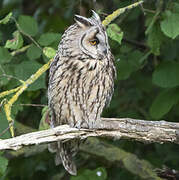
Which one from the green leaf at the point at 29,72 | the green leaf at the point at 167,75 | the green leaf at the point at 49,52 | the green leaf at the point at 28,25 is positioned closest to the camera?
the green leaf at the point at 49,52

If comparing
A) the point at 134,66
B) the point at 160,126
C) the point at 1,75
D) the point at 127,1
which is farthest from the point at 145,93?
the point at 1,75

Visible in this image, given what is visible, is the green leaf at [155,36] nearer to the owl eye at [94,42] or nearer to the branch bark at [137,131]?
the owl eye at [94,42]

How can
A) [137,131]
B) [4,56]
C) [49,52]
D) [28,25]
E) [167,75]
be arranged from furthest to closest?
[167,75], [28,25], [4,56], [49,52], [137,131]

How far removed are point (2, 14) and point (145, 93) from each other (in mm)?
1373

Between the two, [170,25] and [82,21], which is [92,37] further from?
[170,25]

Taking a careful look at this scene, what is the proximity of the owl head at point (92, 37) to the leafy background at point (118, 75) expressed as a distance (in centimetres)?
9

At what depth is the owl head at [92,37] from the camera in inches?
102

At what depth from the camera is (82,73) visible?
8.89 feet

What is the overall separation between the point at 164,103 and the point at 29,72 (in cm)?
94

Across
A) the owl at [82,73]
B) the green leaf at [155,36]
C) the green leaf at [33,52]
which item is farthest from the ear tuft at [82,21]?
the green leaf at [155,36]

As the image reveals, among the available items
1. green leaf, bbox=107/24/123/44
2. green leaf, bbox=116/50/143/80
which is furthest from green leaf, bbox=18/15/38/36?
green leaf, bbox=116/50/143/80

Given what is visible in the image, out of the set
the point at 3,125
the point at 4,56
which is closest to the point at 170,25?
the point at 4,56

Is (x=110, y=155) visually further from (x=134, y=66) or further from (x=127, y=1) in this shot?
(x=127, y=1)

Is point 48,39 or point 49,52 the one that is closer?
point 49,52
